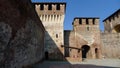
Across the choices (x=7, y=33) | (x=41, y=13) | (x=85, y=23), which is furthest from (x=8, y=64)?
(x=85, y=23)

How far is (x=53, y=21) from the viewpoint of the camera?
19672 millimetres

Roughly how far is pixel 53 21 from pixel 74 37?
10.6 ft

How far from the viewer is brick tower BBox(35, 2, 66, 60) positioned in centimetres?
1908

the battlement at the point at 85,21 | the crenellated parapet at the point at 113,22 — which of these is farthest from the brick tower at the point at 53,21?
the crenellated parapet at the point at 113,22

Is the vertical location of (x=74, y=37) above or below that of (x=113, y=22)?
below

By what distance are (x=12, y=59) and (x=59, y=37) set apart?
537 inches

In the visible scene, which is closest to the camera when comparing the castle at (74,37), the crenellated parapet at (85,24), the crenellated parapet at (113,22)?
the castle at (74,37)

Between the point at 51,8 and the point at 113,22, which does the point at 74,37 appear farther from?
the point at 113,22

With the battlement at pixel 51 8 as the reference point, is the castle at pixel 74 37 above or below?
below

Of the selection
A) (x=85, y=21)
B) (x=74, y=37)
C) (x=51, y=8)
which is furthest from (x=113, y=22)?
(x=51, y=8)

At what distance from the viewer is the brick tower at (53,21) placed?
19.1 metres

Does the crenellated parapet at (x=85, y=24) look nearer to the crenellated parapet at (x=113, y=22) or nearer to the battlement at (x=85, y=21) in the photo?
A: the battlement at (x=85, y=21)

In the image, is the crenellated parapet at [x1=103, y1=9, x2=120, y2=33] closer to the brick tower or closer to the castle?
the castle

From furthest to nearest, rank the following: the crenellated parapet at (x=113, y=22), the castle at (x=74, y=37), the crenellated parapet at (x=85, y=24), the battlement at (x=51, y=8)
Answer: the crenellated parapet at (x=113, y=22) < the crenellated parapet at (x=85, y=24) < the battlement at (x=51, y=8) < the castle at (x=74, y=37)
